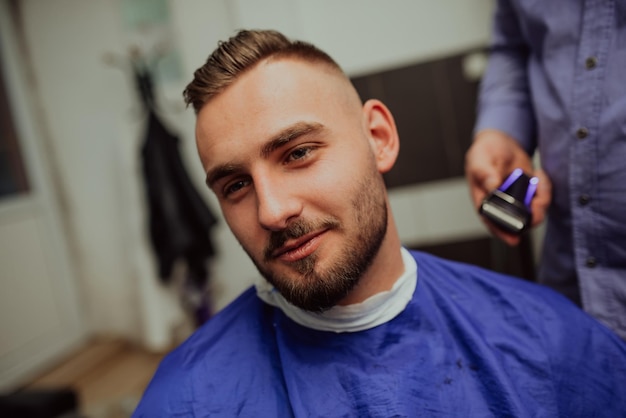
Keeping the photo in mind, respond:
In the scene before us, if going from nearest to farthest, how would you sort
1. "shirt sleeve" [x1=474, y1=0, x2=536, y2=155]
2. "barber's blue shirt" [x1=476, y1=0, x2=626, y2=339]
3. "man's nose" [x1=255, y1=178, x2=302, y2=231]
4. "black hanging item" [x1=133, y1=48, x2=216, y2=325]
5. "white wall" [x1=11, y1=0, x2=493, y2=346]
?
"man's nose" [x1=255, y1=178, x2=302, y2=231] → "barber's blue shirt" [x1=476, y1=0, x2=626, y2=339] → "shirt sleeve" [x1=474, y1=0, x2=536, y2=155] → "white wall" [x1=11, y1=0, x2=493, y2=346] → "black hanging item" [x1=133, y1=48, x2=216, y2=325]

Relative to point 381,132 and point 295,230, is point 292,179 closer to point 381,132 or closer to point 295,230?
point 295,230

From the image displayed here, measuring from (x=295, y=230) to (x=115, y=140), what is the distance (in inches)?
114

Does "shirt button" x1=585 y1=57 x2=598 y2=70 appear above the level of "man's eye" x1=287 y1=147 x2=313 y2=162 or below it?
above

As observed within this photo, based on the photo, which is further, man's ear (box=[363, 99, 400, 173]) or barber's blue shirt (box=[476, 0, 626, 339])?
man's ear (box=[363, 99, 400, 173])

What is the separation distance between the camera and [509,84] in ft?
3.94

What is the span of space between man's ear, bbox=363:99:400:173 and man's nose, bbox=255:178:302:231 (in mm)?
266

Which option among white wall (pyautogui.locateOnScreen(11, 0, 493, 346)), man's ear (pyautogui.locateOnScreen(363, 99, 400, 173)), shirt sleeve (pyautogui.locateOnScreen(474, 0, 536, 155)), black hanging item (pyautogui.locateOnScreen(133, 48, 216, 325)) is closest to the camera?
man's ear (pyautogui.locateOnScreen(363, 99, 400, 173))

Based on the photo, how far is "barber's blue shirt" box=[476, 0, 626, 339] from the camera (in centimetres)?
91

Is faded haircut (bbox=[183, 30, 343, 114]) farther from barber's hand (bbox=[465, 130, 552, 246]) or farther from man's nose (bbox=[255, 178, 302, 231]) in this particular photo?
barber's hand (bbox=[465, 130, 552, 246])

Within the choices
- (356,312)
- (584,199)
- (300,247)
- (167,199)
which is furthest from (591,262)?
(167,199)

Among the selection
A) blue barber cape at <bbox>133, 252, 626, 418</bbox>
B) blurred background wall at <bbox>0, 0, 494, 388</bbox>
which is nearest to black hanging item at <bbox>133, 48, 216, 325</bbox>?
blurred background wall at <bbox>0, 0, 494, 388</bbox>

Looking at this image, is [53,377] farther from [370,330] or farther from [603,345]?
[603,345]

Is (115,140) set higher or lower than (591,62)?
higher

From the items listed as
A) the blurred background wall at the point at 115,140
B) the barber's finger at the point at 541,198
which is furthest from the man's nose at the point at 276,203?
the blurred background wall at the point at 115,140
